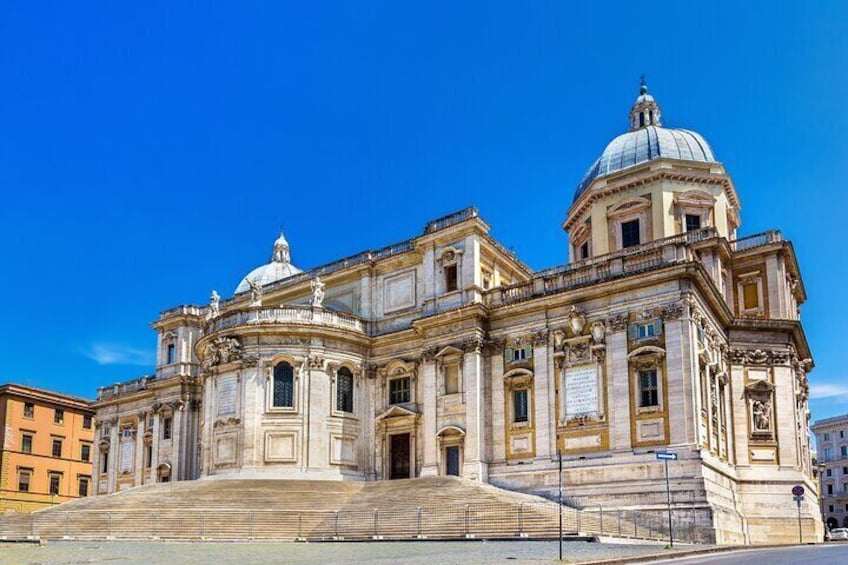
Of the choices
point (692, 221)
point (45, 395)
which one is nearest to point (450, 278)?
point (692, 221)

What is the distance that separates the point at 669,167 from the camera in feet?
157

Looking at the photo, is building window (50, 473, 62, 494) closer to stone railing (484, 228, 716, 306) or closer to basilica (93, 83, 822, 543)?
basilica (93, 83, 822, 543)

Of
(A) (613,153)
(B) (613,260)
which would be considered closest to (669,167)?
(A) (613,153)

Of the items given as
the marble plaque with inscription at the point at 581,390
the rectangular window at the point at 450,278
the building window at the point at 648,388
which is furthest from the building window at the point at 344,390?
the building window at the point at 648,388

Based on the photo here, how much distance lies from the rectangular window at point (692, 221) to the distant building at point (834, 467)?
60995mm

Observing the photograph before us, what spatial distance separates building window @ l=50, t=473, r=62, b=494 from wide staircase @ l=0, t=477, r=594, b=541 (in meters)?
38.4

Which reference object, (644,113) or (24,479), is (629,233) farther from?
(24,479)

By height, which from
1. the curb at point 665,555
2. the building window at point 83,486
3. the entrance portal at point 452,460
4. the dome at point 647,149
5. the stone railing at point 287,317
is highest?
the dome at point 647,149

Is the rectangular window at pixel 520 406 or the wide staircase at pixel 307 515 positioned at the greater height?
the rectangular window at pixel 520 406

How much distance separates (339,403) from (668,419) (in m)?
18.0

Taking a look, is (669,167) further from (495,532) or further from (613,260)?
(495,532)

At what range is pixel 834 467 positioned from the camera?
102 metres

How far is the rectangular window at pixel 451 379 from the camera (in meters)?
44.2

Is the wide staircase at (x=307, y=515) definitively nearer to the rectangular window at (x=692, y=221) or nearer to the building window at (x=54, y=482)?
the rectangular window at (x=692, y=221)
